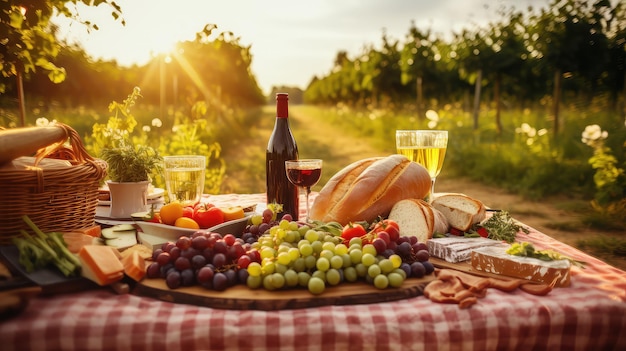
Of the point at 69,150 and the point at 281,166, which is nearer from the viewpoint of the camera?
the point at 69,150

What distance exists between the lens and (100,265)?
1.35 metres

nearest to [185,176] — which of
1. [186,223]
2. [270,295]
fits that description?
[186,223]

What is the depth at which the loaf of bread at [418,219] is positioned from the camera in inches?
73.2

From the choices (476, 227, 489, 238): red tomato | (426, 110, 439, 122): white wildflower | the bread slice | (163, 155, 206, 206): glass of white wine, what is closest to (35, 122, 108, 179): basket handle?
(163, 155, 206, 206): glass of white wine

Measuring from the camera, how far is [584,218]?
20.9ft

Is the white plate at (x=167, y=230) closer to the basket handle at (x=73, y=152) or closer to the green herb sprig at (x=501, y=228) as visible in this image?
the basket handle at (x=73, y=152)

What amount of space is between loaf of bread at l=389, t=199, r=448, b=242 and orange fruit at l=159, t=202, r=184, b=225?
836 mm

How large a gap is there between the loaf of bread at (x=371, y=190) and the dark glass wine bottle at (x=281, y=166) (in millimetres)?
169

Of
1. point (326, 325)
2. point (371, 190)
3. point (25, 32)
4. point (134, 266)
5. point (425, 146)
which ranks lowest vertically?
point (326, 325)

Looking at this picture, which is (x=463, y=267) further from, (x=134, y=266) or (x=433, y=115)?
(x=433, y=115)

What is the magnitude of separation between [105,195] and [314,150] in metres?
13.1

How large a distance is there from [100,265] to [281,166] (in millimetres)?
1108

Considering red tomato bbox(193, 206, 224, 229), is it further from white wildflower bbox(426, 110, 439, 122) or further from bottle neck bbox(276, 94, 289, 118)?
white wildflower bbox(426, 110, 439, 122)

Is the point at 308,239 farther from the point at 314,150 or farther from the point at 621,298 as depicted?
the point at 314,150
